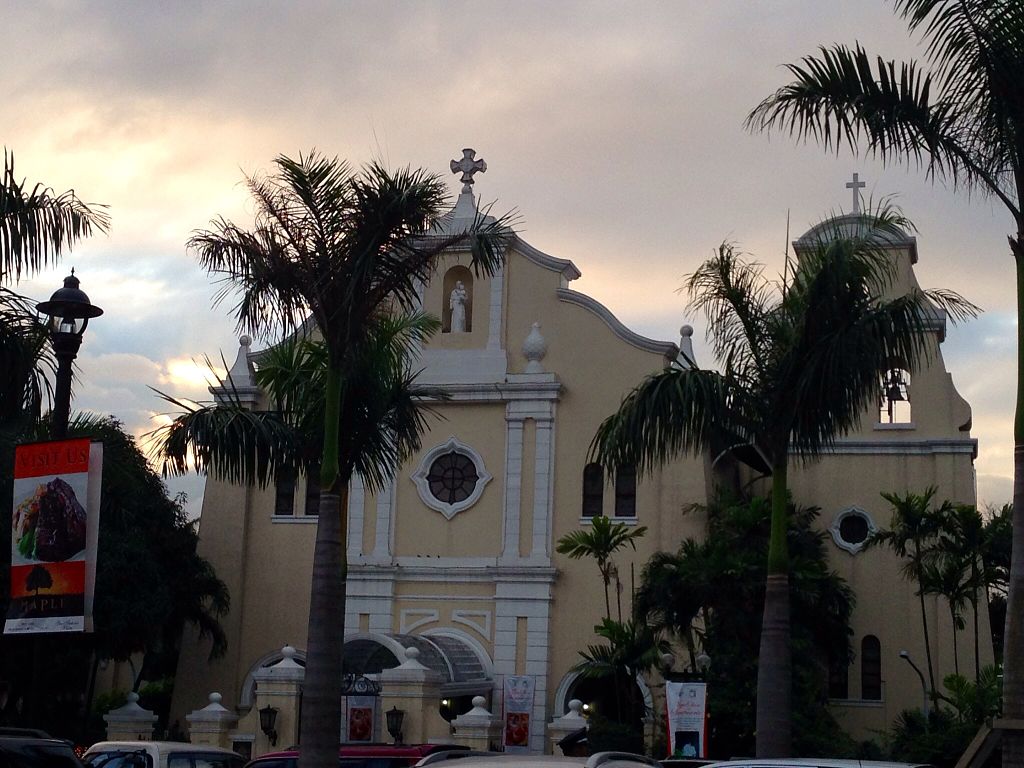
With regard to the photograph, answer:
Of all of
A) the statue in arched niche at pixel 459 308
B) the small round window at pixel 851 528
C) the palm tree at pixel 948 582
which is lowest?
the palm tree at pixel 948 582

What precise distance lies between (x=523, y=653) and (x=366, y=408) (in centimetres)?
1435

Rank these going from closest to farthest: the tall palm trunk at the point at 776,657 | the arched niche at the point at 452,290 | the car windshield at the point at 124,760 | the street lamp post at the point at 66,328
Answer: the street lamp post at the point at 66,328, the tall palm trunk at the point at 776,657, the car windshield at the point at 124,760, the arched niche at the point at 452,290

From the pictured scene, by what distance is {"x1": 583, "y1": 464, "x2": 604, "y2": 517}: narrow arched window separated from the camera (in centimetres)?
3075

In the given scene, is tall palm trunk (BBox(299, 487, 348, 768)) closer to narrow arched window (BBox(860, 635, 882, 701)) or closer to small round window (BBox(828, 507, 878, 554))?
small round window (BBox(828, 507, 878, 554))

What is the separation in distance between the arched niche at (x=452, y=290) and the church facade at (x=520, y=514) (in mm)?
45

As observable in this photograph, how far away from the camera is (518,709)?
29.3 meters

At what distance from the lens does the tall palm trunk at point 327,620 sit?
14.0 m

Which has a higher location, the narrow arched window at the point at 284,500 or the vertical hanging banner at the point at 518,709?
the narrow arched window at the point at 284,500

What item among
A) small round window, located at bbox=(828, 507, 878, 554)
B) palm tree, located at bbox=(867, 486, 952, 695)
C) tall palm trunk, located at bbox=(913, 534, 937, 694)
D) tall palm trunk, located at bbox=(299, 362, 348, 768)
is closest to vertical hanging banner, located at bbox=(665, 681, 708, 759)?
tall palm trunk, located at bbox=(299, 362, 348, 768)

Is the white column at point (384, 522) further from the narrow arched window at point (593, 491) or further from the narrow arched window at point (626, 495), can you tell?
the narrow arched window at point (626, 495)

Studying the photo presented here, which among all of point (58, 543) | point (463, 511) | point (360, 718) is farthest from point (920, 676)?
point (58, 543)

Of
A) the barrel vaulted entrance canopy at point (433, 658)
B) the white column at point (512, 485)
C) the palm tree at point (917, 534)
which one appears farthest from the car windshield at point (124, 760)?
the palm tree at point (917, 534)

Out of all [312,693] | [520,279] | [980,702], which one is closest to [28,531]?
[312,693]

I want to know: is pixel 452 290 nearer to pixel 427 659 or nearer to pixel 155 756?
pixel 427 659
